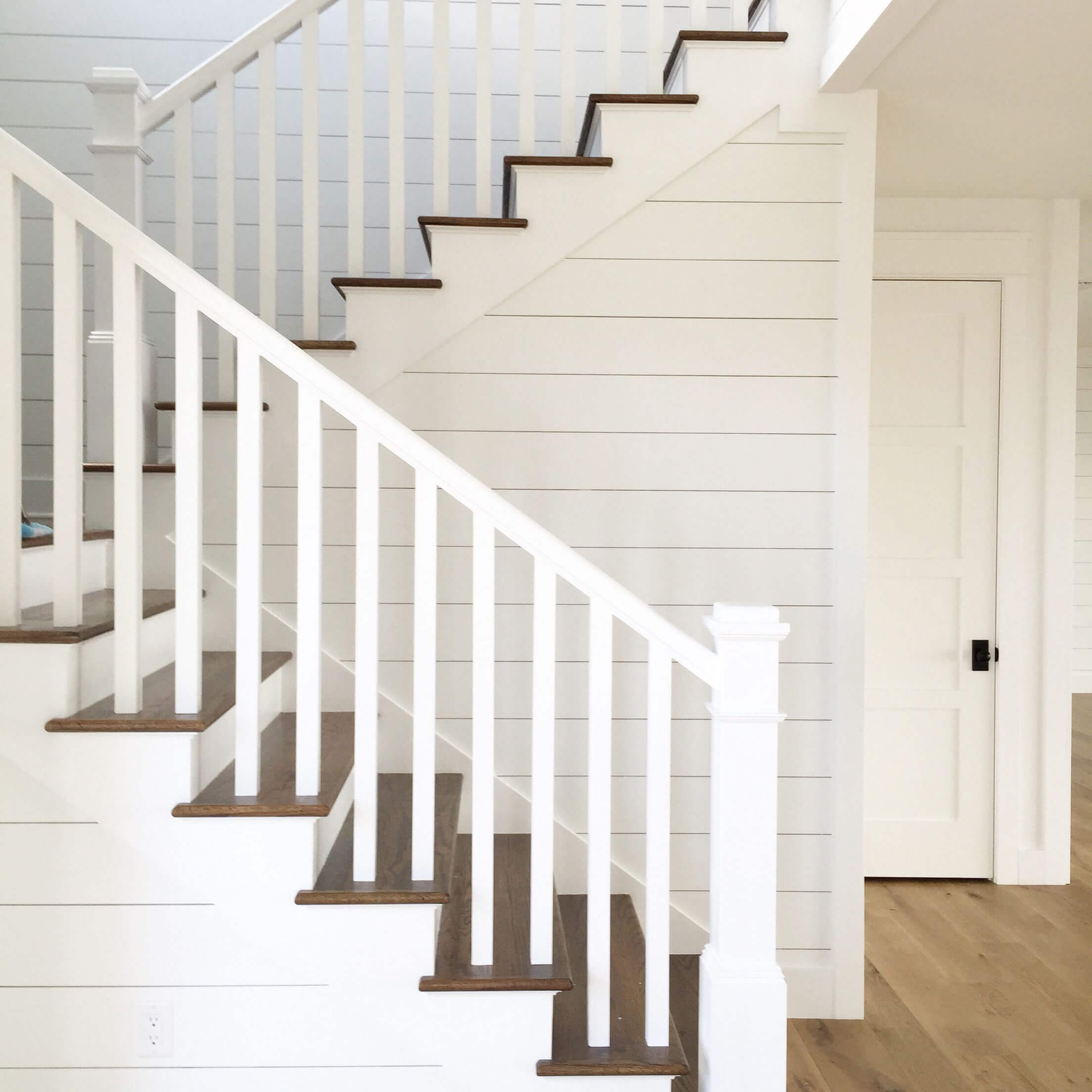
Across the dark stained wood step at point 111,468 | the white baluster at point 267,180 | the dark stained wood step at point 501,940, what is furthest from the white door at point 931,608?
the dark stained wood step at point 111,468

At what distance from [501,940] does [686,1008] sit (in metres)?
0.65

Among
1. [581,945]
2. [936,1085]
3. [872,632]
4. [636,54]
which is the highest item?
[636,54]

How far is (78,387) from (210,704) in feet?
2.12

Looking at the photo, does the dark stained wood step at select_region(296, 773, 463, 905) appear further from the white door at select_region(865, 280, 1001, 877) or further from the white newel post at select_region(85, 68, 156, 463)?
the white door at select_region(865, 280, 1001, 877)

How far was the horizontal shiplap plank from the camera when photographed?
2.45 metres

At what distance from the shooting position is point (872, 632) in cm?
334

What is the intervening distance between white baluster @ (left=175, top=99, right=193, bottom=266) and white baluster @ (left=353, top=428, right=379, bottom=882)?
1133mm

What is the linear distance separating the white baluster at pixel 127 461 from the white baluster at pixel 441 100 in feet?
3.25

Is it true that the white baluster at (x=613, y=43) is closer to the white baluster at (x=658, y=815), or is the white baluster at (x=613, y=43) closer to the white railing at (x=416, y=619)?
the white railing at (x=416, y=619)

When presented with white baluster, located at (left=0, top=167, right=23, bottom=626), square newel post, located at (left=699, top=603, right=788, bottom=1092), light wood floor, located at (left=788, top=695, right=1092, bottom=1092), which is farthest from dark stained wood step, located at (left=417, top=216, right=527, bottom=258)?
light wood floor, located at (left=788, top=695, right=1092, bottom=1092)

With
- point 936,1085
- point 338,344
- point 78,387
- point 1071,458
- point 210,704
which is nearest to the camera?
point 78,387

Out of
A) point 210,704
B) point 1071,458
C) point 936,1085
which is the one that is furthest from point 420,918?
point 1071,458

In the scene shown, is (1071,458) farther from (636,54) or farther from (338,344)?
(338,344)

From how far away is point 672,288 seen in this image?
2455 mm
